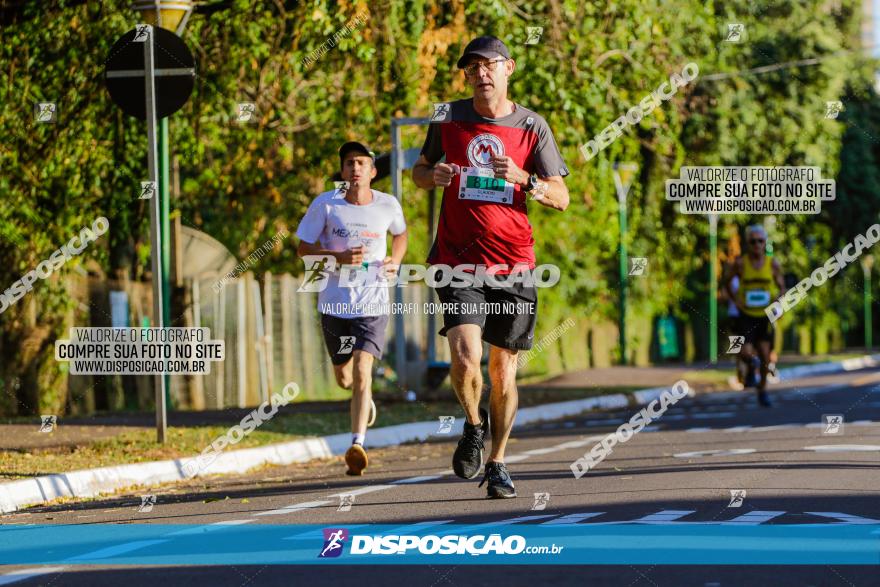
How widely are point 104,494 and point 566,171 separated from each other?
412cm

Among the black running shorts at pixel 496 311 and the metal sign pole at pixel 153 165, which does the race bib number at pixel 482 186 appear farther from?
the metal sign pole at pixel 153 165

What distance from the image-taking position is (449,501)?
30.9 feet

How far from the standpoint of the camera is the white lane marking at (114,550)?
7.53m

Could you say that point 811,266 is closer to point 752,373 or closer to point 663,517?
point 752,373

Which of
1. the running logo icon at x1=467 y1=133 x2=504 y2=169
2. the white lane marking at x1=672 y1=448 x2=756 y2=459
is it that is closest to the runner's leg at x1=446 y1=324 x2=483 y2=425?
the running logo icon at x1=467 y1=133 x2=504 y2=169

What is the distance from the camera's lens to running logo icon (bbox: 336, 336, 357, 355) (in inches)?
459

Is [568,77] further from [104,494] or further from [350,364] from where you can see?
[104,494]

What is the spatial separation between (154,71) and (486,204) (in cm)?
496

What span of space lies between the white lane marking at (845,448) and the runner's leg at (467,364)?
3.86 meters

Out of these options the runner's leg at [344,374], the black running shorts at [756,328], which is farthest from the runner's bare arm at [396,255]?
the black running shorts at [756,328]

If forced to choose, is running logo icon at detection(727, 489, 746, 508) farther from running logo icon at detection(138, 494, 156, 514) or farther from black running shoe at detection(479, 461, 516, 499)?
running logo icon at detection(138, 494, 156, 514)

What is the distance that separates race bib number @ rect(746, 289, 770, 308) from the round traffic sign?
28.9 feet

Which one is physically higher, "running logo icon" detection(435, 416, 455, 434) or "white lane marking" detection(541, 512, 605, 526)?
"white lane marking" detection(541, 512, 605, 526)

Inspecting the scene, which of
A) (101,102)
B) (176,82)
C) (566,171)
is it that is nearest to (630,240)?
(101,102)
